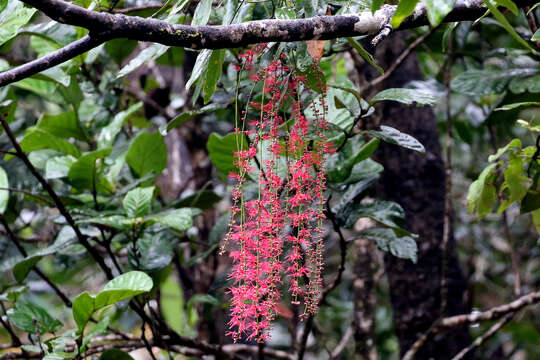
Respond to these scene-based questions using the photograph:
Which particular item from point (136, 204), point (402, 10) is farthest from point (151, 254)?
point (402, 10)

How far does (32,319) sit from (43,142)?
0.52 metres

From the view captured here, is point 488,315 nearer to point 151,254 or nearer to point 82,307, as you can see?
point 151,254

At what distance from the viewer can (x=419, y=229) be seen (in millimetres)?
1862

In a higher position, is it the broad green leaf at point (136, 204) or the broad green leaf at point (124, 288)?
the broad green leaf at point (136, 204)

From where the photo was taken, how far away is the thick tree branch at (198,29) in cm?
67

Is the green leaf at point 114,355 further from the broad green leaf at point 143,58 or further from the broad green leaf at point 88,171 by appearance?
the broad green leaf at point 143,58

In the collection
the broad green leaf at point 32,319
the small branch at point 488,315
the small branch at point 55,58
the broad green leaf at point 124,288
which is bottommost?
the small branch at point 488,315

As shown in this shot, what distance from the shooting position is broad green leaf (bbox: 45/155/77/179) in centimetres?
150

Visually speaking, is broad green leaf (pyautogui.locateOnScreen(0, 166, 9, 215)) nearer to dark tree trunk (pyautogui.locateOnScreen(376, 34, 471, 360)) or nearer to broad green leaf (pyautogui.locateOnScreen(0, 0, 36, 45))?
broad green leaf (pyautogui.locateOnScreen(0, 0, 36, 45))

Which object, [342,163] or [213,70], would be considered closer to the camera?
[213,70]

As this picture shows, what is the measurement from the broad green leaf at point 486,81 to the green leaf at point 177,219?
941mm

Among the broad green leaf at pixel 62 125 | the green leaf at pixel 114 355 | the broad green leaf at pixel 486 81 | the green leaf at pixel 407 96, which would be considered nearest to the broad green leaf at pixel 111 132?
the broad green leaf at pixel 62 125

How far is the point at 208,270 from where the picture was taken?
2182 millimetres

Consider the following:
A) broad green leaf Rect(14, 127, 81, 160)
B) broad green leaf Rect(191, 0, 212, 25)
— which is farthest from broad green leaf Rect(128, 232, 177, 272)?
broad green leaf Rect(191, 0, 212, 25)
